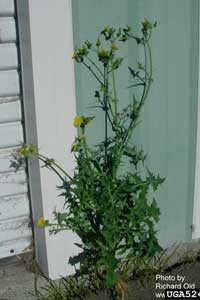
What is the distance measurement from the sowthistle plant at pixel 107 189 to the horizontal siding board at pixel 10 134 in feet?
0.84

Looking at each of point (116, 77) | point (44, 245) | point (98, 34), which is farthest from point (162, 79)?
point (44, 245)

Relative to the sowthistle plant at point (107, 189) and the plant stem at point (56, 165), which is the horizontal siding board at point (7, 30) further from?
the plant stem at point (56, 165)

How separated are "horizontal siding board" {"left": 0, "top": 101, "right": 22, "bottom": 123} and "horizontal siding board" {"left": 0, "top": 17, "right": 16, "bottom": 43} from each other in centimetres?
38

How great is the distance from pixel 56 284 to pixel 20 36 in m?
1.53

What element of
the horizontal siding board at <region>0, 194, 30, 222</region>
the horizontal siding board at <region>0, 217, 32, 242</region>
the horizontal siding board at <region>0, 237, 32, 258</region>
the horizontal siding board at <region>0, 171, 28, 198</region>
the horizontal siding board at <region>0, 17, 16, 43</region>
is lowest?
the horizontal siding board at <region>0, 237, 32, 258</region>

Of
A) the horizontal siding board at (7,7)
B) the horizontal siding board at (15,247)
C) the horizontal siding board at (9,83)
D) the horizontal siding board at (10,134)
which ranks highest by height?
the horizontal siding board at (7,7)

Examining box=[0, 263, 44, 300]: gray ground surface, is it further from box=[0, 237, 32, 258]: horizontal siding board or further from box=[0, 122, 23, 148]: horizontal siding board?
box=[0, 122, 23, 148]: horizontal siding board

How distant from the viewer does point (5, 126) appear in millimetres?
3537

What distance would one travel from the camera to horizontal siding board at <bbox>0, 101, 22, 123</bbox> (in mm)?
3510

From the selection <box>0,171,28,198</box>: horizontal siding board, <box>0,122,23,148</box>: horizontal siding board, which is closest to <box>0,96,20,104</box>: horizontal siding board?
<box>0,122,23,148</box>: horizontal siding board

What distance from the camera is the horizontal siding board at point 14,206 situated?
3.70 m

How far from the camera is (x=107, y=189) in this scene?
317 centimetres

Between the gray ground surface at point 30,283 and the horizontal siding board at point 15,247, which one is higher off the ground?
the horizontal siding board at point 15,247

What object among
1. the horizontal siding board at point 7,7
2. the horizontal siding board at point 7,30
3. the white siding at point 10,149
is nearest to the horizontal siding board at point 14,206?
the white siding at point 10,149
